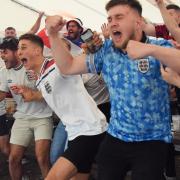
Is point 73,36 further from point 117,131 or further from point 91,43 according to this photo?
point 117,131

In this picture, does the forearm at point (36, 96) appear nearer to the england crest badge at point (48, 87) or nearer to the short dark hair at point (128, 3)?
the england crest badge at point (48, 87)

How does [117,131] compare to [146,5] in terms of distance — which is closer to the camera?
[117,131]

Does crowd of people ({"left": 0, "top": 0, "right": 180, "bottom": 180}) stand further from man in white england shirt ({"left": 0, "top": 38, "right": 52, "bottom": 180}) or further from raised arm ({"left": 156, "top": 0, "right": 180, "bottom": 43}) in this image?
man in white england shirt ({"left": 0, "top": 38, "right": 52, "bottom": 180})

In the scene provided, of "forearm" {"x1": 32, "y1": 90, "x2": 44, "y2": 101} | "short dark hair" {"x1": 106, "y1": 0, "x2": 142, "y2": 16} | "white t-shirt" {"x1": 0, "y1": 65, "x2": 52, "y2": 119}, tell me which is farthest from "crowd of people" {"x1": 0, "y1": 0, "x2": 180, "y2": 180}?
"white t-shirt" {"x1": 0, "y1": 65, "x2": 52, "y2": 119}

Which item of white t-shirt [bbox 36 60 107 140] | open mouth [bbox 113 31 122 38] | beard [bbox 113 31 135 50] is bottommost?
white t-shirt [bbox 36 60 107 140]

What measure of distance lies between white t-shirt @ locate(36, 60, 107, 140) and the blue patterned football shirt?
0.43 meters

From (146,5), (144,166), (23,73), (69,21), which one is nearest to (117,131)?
(144,166)

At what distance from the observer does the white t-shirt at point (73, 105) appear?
9.09 ft

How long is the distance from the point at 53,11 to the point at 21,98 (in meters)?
4.65

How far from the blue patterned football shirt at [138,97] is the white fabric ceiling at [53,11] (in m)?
4.02

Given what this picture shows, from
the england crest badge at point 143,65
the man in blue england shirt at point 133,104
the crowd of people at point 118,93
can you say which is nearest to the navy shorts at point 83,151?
the crowd of people at point 118,93

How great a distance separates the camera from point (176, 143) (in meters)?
3.95

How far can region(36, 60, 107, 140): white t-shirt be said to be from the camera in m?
2.77

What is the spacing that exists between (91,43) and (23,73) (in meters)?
1.67
